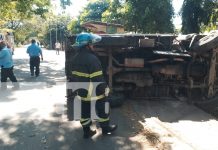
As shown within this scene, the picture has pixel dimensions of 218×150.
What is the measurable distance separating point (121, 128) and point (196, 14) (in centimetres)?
2177

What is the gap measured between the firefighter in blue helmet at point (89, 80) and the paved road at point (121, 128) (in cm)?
29

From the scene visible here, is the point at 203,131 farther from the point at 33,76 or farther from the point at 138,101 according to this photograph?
the point at 33,76

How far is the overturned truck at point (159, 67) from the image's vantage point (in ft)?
30.8

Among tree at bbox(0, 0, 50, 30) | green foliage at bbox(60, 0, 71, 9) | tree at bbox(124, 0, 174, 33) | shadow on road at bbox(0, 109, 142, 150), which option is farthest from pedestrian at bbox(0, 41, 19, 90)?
green foliage at bbox(60, 0, 71, 9)

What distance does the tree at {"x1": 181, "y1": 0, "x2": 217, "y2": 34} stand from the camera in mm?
26641

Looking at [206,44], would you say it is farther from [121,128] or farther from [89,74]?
[89,74]

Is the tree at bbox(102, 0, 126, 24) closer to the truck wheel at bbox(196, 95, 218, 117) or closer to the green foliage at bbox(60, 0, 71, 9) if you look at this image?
the green foliage at bbox(60, 0, 71, 9)

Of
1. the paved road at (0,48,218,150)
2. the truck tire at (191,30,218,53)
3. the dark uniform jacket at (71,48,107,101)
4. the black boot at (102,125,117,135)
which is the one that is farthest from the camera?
the truck tire at (191,30,218,53)

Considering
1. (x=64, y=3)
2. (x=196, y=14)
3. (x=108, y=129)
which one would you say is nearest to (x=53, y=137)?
(x=108, y=129)

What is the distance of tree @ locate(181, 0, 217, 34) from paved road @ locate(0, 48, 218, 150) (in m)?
18.6

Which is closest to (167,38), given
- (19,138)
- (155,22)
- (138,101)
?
(138,101)

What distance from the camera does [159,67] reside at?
951 cm

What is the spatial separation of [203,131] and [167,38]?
3.85m

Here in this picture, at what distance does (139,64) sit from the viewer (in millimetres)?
9500
